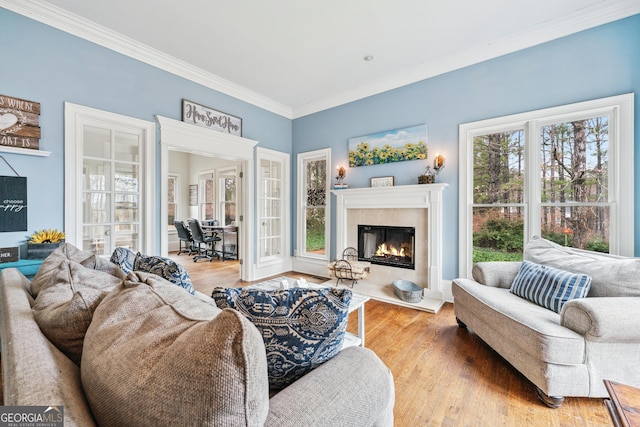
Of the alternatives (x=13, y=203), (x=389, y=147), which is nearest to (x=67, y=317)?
(x=13, y=203)

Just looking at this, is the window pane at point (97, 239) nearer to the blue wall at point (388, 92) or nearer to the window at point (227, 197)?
the blue wall at point (388, 92)


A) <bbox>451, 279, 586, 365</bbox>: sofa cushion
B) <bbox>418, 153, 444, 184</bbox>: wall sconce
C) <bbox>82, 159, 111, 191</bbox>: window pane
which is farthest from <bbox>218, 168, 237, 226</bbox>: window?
A: <bbox>451, 279, 586, 365</bbox>: sofa cushion

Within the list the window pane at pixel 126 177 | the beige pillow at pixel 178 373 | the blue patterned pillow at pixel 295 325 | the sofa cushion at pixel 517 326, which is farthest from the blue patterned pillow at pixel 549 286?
the window pane at pixel 126 177

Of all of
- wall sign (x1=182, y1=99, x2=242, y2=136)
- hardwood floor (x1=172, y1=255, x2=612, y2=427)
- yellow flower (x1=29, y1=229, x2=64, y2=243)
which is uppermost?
wall sign (x1=182, y1=99, x2=242, y2=136)

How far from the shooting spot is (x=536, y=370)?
5.28ft

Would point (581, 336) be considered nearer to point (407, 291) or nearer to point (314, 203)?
point (407, 291)

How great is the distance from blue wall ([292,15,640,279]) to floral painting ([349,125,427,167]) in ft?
0.27

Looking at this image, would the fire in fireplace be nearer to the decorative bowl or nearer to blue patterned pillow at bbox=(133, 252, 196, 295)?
the decorative bowl

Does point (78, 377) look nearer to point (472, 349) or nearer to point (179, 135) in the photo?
point (472, 349)

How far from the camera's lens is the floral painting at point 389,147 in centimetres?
346

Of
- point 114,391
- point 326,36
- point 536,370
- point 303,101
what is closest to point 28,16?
point 326,36

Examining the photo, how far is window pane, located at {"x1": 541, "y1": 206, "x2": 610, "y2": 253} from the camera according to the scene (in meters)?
2.54

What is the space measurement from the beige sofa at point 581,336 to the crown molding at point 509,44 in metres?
2.24

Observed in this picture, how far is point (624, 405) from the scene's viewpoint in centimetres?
88
